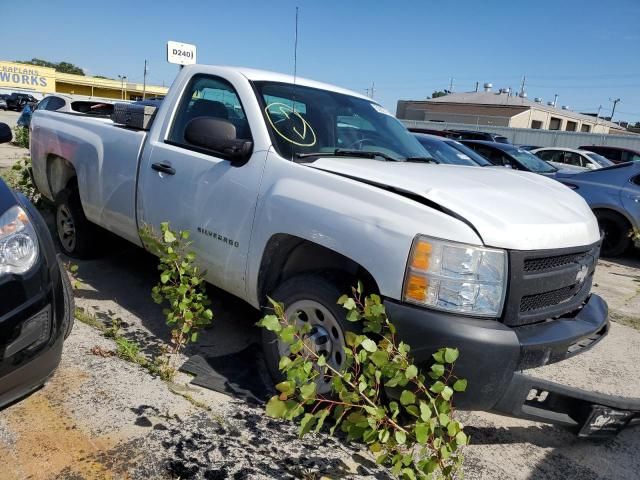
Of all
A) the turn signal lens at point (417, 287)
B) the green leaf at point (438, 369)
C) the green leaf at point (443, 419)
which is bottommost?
the green leaf at point (443, 419)

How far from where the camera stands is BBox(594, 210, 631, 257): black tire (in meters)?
7.49

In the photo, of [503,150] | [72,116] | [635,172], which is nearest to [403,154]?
[72,116]

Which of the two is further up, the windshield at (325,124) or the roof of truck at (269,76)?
the roof of truck at (269,76)

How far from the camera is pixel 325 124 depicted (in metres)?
3.26

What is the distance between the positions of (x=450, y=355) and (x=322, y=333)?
79cm

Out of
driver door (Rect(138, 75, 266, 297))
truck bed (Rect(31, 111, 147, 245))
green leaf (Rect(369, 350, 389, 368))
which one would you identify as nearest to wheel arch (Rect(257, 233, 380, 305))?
driver door (Rect(138, 75, 266, 297))

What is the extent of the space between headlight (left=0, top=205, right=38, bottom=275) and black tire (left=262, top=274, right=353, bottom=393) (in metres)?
1.20

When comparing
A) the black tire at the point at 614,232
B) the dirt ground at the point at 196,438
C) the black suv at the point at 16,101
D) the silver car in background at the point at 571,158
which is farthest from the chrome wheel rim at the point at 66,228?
the black suv at the point at 16,101

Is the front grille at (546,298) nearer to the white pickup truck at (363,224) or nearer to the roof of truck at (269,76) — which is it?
the white pickup truck at (363,224)

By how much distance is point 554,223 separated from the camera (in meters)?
2.38

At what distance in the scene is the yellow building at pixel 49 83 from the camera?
49875 millimetres

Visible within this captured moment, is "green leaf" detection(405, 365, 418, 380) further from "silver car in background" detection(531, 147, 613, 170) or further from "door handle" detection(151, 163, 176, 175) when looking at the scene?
"silver car in background" detection(531, 147, 613, 170)

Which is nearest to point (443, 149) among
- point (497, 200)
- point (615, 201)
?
point (615, 201)

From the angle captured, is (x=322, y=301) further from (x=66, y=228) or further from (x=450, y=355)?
(x=66, y=228)
